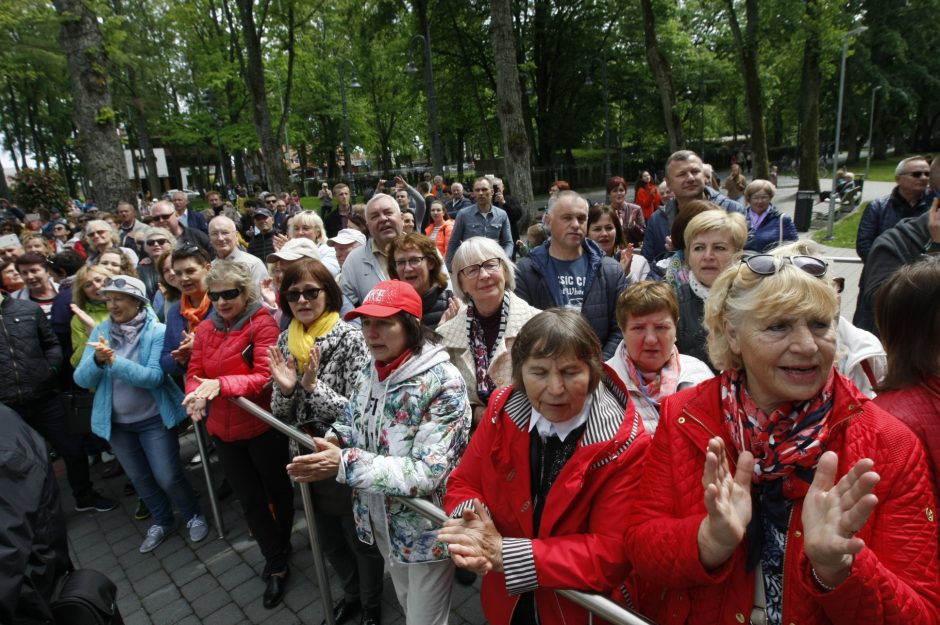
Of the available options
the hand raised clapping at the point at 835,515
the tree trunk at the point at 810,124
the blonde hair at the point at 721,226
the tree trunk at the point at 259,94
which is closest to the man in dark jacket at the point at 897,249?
the blonde hair at the point at 721,226

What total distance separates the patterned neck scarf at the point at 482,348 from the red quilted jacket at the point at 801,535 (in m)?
1.36

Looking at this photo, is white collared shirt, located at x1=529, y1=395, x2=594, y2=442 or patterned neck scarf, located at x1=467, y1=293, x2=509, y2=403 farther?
patterned neck scarf, located at x1=467, y1=293, x2=509, y2=403

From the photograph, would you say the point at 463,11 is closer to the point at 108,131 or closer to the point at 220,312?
the point at 108,131

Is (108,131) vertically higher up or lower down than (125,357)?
higher up

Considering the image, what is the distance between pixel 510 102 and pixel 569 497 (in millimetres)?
11752

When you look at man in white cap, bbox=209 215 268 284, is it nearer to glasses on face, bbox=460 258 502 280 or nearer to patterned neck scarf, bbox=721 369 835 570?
glasses on face, bbox=460 258 502 280

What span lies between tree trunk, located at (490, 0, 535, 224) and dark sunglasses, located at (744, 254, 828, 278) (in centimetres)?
1132

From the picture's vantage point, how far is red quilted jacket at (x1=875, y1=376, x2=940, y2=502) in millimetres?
1623

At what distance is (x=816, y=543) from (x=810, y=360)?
0.51m

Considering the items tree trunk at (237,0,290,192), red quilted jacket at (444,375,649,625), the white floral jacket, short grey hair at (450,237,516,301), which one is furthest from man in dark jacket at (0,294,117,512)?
tree trunk at (237,0,290,192)

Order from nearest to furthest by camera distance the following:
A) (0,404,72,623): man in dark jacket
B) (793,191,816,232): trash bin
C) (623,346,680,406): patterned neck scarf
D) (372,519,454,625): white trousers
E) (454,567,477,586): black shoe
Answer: (0,404,72,623): man in dark jacket
(623,346,680,406): patterned neck scarf
(372,519,454,625): white trousers
(454,567,477,586): black shoe
(793,191,816,232): trash bin

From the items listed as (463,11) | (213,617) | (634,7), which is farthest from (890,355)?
(634,7)

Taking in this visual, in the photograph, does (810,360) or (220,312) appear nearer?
(810,360)

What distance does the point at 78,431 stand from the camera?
4.72m
